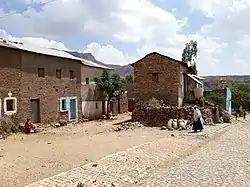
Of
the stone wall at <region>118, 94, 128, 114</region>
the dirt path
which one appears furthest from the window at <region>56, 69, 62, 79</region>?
the stone wall at <region>118, 94, 128, 114</region>

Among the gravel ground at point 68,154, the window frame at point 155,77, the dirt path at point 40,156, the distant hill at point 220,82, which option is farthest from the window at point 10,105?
the distant hill at point 220,82

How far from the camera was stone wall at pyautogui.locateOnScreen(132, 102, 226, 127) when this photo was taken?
2856 cm

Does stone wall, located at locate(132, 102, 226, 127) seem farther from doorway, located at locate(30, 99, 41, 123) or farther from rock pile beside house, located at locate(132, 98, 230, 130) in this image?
doorway, located at locate(30, 99, 41, 123)

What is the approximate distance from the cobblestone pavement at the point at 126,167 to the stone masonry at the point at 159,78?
15.7m

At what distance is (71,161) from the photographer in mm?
14086

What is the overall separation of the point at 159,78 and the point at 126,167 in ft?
73.9

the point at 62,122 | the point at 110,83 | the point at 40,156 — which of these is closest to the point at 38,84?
the point at 62,122

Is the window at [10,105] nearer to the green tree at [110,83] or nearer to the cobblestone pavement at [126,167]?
the cobblestone pavement at [126,167]

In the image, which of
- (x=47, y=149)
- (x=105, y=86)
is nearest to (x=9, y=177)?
(x=47, y=149)

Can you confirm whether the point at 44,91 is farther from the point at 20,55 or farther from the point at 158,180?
the point at 158,180

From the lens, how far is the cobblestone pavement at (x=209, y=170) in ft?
37.0

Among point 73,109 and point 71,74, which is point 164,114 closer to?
point 73,109

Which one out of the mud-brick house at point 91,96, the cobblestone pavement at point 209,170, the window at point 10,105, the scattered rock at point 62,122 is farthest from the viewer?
the mud-brick house at point 91,96

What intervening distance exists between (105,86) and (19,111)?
13.4 metres
